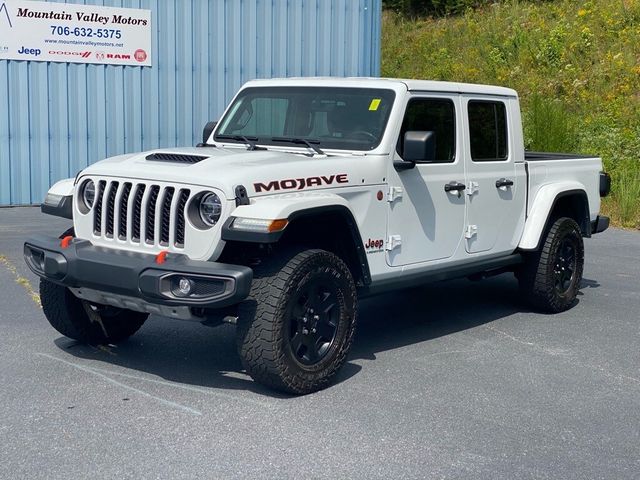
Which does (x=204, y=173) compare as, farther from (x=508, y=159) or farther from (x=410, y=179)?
(x=508, y=159)

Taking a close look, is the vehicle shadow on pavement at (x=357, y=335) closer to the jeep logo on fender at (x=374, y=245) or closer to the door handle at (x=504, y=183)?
the jeep logo on fender at (x=374, y=245)

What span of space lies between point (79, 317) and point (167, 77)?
9145mm

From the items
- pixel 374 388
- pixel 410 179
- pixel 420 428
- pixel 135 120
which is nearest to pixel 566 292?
pixel 410 179

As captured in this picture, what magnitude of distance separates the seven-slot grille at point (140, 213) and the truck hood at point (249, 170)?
2.9 inches

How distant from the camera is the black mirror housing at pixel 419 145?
19.7 feet

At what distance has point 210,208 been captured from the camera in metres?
5.34

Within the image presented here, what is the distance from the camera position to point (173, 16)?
1476 cm

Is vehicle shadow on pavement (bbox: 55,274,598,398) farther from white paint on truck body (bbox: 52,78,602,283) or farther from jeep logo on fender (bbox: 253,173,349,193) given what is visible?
jeep logo on fender (bbox: 253,173,349,193)

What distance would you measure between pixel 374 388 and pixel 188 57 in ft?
33.8

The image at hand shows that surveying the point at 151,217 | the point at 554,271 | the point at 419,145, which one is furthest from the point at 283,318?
the point at 554,271

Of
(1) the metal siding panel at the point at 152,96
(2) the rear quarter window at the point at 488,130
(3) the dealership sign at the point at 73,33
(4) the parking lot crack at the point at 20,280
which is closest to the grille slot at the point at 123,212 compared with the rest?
(4) the parking lot crack at the point at 20,280

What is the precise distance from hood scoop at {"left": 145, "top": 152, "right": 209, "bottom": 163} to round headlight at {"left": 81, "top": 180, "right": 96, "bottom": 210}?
394 millimetres

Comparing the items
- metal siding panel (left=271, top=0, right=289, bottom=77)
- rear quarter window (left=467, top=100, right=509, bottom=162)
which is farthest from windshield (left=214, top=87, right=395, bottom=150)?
metal siding panel (left=271, top=0, right=289, bottom=77)

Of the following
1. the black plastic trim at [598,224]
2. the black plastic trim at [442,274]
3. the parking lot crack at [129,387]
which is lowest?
the parking lot crack at [129,387]
